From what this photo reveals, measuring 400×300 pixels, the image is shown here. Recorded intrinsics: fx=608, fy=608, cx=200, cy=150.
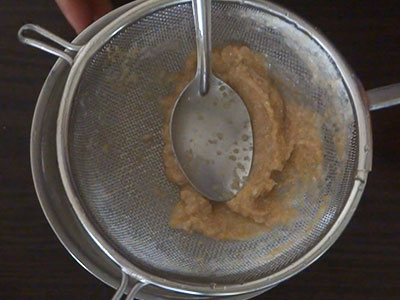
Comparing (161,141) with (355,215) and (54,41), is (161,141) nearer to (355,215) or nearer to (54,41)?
(54,41)

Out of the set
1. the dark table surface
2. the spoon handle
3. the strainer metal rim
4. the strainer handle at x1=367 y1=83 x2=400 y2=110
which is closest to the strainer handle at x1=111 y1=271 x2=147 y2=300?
the strainer metal rim

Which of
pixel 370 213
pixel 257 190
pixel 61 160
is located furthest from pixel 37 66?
pixel 370 213

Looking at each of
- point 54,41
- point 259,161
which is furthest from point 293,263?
point 54,41

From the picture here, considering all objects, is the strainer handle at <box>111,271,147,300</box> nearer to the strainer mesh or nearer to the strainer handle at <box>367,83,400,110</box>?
the strainer mesh

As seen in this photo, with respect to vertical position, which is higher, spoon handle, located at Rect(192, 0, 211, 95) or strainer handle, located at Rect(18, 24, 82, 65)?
spoon handle, located at Rect(192, 0, 211, 95)

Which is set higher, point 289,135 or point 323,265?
point 289,135

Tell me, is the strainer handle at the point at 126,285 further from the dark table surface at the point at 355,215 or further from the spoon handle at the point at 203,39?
the spoon handle at the point at 203,39

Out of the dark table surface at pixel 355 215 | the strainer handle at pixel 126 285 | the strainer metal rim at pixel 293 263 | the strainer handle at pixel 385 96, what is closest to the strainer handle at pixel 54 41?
the strainer metal rim at pixel 293 263

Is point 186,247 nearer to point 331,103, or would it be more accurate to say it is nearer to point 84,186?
point 84,186
